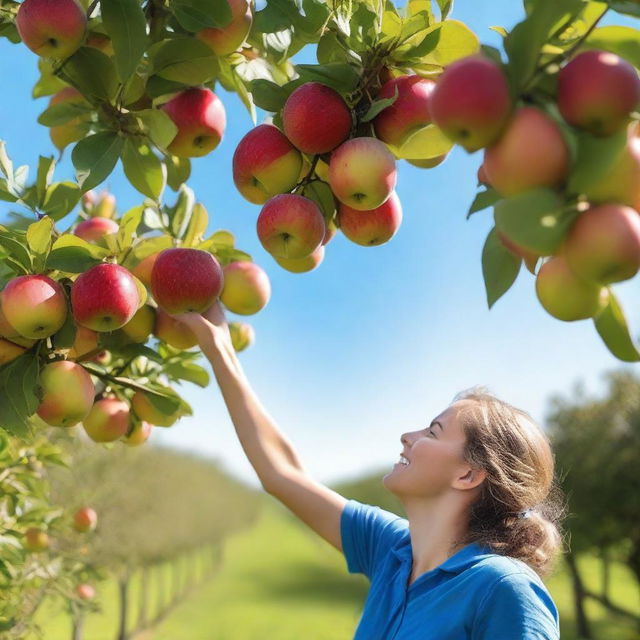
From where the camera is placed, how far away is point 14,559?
268cm

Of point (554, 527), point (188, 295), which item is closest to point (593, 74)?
point (188, 295)

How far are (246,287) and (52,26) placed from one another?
77 centimetres

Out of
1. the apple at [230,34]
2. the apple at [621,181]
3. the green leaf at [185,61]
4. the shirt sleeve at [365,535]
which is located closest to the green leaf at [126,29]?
the green leaf at [185,61]

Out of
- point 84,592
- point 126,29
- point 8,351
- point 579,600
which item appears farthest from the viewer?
point 579,600

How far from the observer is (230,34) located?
5.58 feet

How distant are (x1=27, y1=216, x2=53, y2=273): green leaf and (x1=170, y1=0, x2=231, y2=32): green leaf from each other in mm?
512

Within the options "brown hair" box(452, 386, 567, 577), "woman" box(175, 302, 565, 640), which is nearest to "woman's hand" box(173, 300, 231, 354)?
"woman" box(175, 302, 565, 640)

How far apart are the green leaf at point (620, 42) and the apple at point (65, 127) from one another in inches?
51.6

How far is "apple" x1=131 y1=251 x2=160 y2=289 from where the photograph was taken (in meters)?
1.91

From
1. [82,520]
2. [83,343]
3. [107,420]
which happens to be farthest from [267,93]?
[82,520]

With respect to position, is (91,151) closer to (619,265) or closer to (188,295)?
(188,295)

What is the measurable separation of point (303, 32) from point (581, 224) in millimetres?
922

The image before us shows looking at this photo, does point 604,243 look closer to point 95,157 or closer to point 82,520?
point 95,157

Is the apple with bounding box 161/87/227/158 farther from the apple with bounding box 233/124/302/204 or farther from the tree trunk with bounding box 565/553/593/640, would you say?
the tree trunk with bounding box 565/553/593/640
